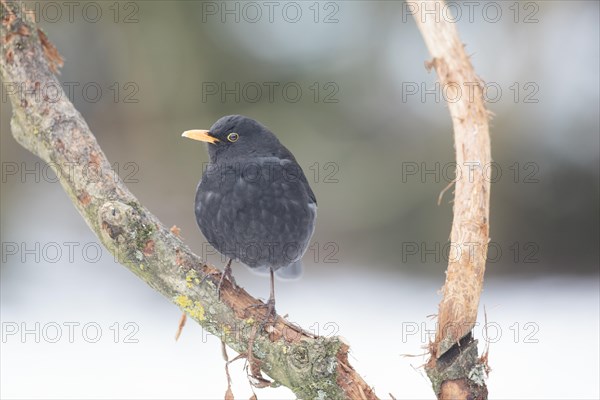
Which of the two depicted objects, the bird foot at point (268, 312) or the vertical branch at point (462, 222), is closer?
the vertical branch at point (462, 222)

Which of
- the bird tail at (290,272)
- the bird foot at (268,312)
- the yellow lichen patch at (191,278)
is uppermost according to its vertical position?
the bird tail at (290,272)

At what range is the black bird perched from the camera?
3.63m

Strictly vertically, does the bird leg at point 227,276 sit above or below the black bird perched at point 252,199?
below

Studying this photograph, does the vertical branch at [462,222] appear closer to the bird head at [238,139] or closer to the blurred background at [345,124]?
the bird head at [238,139]

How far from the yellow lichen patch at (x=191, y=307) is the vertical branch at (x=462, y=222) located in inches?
43.3

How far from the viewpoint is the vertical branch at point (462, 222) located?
9.92 ft

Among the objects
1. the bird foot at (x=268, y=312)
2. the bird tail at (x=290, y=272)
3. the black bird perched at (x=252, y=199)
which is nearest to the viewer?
the bird foot at (x=268, y=312)

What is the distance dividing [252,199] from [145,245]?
606 mm

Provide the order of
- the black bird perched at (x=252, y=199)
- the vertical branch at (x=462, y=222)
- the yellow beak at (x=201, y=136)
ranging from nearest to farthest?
1. the vertical branch at (x=462, y=222)
2. the black bird perched at (x=252, y=199)
3. the yellow beak at (x=201, y=136)

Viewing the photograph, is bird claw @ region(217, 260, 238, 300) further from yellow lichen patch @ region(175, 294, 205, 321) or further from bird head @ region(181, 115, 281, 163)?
Answer: bird head @ region(181, 115, 281, 163)

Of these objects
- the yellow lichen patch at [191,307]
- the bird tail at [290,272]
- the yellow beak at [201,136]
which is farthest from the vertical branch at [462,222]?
the bird tail at [290,272]

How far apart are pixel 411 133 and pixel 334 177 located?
97 cm

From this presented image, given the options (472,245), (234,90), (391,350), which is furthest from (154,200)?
(472,245)

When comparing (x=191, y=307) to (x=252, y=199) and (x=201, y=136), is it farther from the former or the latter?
(x=201, y=136)
